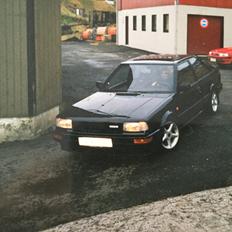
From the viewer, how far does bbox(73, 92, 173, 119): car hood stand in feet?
20.9

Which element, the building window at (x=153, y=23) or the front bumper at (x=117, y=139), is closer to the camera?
the front bumper at (x=117, y=139)

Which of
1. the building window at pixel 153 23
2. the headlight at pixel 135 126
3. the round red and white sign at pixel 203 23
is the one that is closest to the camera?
the headlight at pixel 135 126

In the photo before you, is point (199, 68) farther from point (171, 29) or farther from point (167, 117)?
point (171, 29)

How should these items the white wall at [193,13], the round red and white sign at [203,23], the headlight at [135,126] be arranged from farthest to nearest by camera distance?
1. the round red and white sign at [203,23]
2. the white wall at [193,13]
3. the headlight at [135,126]

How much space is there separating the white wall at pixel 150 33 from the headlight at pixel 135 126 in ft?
61.9

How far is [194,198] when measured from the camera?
201 inches

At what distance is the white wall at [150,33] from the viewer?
24741 millimetres

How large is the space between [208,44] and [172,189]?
850 inches

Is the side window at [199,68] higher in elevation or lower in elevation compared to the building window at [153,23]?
lower

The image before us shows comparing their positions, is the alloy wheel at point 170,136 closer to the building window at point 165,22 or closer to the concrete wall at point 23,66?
the concrete wall at point 23,66

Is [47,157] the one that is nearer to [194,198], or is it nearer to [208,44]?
[194,198]

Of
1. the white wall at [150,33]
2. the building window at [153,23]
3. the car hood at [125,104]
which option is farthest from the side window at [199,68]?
the building window at [153,23]

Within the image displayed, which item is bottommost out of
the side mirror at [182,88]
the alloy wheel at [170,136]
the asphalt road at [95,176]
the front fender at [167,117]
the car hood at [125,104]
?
the asphalt road at [95,176]

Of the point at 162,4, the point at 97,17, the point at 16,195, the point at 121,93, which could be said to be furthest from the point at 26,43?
the point at 97,17
